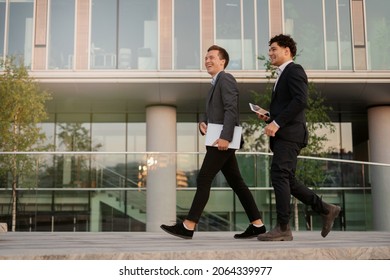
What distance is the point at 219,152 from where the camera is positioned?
5469mm

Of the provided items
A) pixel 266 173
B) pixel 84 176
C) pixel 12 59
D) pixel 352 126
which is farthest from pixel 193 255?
pixel 352 126

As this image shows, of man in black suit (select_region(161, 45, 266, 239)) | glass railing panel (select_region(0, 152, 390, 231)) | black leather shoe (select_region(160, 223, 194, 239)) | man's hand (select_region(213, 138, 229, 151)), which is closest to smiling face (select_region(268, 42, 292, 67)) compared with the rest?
Result: man in black suit (select_region(161, 45, 266, 239))

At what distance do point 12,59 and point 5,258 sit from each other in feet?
49.7

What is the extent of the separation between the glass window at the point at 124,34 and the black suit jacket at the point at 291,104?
12922 millimetres

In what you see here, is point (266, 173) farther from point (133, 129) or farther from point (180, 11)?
point (133, 129)

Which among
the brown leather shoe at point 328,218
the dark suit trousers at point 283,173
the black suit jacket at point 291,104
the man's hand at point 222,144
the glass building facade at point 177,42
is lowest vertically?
the brown leather shoe at point 328,218

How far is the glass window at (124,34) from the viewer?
17969 millimetres

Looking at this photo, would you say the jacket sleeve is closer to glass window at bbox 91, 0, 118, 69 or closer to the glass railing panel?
the glass railing panel

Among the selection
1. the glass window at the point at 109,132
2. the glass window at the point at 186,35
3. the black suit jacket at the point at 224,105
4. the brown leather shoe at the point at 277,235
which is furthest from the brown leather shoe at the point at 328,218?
the glass window at the point at 109,132

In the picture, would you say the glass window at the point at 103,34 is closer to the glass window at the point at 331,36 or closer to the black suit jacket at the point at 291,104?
the glass window at the point at 331,36

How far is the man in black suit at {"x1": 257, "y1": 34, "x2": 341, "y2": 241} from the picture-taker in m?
5.13

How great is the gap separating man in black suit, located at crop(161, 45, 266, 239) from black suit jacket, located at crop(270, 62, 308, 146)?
43 cm

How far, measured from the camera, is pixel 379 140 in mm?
20219

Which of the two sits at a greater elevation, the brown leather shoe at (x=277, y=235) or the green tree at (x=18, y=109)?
the green tree at (x=18, y=109)
